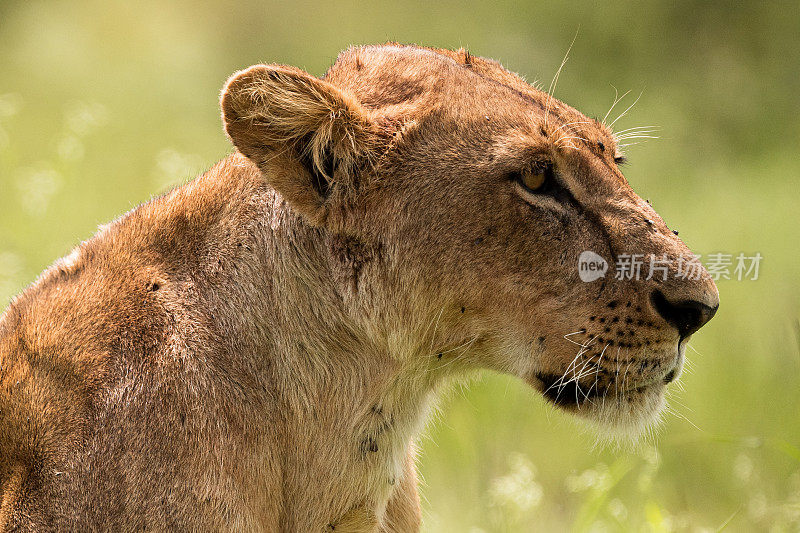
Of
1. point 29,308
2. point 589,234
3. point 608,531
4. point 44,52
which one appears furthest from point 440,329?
point 44,52

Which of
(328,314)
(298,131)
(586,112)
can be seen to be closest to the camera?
(298,131)

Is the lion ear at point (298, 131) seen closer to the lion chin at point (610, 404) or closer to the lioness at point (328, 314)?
the lioness at point (328, 314)

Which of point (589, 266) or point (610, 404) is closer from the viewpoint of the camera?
point (589, 266)

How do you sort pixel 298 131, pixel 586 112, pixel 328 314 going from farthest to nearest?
pixel 586 112, pixel 328 314, pixel 298 131

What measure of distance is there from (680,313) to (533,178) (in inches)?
23.0

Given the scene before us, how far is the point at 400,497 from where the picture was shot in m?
3.57

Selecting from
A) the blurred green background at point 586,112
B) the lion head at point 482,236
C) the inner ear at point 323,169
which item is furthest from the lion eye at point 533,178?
the blurred green background at point 586,112

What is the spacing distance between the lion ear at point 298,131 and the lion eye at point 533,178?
456mm

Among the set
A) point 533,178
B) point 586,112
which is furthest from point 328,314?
point 586,112

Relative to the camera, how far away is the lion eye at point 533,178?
314cm

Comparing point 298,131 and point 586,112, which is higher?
point 586,112

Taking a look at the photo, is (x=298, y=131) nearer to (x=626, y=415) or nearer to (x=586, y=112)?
(x=626, y=415)

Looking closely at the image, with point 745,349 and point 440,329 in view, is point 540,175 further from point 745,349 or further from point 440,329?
point 745,349

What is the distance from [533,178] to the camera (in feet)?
10.3
